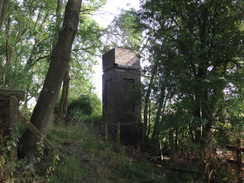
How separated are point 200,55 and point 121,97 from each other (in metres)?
A: 4.66

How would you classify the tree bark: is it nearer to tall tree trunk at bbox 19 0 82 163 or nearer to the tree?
the tree

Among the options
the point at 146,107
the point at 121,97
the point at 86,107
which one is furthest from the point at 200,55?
the point at 86,107

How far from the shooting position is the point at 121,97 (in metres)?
10.0

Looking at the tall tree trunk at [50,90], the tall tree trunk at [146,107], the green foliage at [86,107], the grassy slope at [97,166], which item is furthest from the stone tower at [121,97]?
the tall tree trunk at [50,90]

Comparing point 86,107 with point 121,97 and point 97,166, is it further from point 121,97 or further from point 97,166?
point 97,166

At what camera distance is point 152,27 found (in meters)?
7.45

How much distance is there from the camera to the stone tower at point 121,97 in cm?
980

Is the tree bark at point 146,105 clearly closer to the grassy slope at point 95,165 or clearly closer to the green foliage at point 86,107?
the grassy slope at point 95,165

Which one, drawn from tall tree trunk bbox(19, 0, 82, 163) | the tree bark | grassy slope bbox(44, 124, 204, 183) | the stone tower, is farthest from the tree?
tall tree trunk bbox(19, 0, 82, 163)

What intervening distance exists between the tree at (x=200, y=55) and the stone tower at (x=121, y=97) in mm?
2665

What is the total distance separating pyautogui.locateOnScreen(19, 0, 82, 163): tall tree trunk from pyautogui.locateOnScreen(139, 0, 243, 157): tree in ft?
9.23

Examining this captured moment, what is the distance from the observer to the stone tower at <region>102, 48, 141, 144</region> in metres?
9.80

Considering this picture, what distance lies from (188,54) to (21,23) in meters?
8.15

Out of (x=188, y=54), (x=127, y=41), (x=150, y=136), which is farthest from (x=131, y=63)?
(x=188, y=54)
